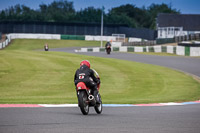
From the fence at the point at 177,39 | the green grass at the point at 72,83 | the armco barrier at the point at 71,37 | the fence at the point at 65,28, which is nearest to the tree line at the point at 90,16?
the fence at the point at 65,28

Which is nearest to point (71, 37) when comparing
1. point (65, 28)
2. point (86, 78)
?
point (65, 28)

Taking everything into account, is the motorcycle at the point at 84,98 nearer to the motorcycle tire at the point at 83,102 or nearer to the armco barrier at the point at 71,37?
the motorcycle tire at the point at 83,102

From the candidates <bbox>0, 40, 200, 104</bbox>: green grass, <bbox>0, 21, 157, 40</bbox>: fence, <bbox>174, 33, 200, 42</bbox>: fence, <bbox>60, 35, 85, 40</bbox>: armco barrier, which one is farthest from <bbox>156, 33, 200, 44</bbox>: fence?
<bbox>0, 40, 200, 104</bbox>: green grass

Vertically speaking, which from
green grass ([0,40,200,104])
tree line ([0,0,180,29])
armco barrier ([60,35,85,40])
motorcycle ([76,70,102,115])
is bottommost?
green grass ([0,40,200,104])

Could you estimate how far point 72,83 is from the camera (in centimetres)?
1944

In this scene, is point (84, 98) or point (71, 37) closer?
point (84, 98)

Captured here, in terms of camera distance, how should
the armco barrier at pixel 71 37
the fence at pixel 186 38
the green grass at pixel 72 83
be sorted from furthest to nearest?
the armco barrier at pixel 71 37 → the fence at pixel 186 38 → the green grass at pixel 72 83

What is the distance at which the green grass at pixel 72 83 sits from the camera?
15.9 metres

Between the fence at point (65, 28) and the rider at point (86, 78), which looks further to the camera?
the fence at point (65, 28)

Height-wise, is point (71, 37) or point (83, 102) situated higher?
point (71, 37)

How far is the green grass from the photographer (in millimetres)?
15906

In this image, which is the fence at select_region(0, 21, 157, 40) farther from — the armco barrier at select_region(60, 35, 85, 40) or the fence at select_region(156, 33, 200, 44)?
the fence at select_region(156, 33, 200, 44)

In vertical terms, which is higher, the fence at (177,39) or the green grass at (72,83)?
the fence at (177,39)

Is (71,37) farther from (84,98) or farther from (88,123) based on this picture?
(88,123)
